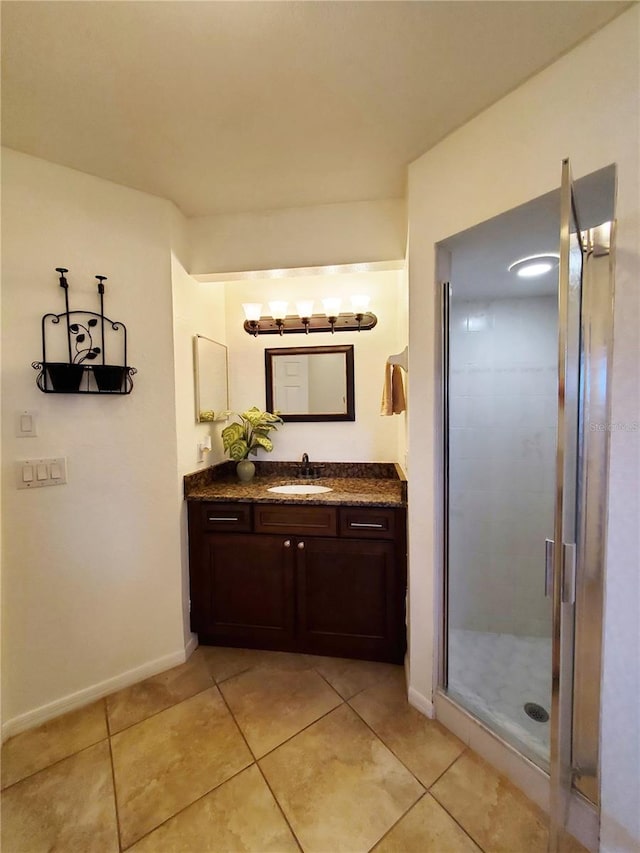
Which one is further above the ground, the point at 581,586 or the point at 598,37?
the point at 598,37

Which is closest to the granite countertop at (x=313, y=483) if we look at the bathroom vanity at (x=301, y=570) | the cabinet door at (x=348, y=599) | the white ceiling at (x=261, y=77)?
the bathroom vanity at (x=301, y=570)

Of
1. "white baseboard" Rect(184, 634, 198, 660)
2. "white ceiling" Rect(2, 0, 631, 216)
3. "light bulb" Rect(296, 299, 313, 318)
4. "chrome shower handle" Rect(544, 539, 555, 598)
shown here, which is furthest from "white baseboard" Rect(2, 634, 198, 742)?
"white ceiling" Rect(2, 0, 631, 216)

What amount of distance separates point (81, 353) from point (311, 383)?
1.40m

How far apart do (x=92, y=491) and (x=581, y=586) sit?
2.09m

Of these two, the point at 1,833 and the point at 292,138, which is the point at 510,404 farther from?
the point at 1,833

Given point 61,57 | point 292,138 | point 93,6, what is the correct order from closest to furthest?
point 93,6 → point 61,57 → point 292,138

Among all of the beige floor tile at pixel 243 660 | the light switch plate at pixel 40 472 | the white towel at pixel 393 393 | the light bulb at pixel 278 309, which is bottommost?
the beige floor tile at pixel 243 660

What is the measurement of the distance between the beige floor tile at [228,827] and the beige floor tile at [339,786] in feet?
0.15

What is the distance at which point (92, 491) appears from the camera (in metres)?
1.65

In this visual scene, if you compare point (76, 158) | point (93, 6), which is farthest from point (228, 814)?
point (76, 158)

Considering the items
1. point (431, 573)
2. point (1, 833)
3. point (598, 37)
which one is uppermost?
point (598, 37)

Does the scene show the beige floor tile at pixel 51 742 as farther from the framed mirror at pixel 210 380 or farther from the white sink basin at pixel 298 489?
the framed mirror at pixel 210 380

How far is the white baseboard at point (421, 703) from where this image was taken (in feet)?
4.99

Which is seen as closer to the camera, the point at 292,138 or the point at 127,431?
the point at 292,138
